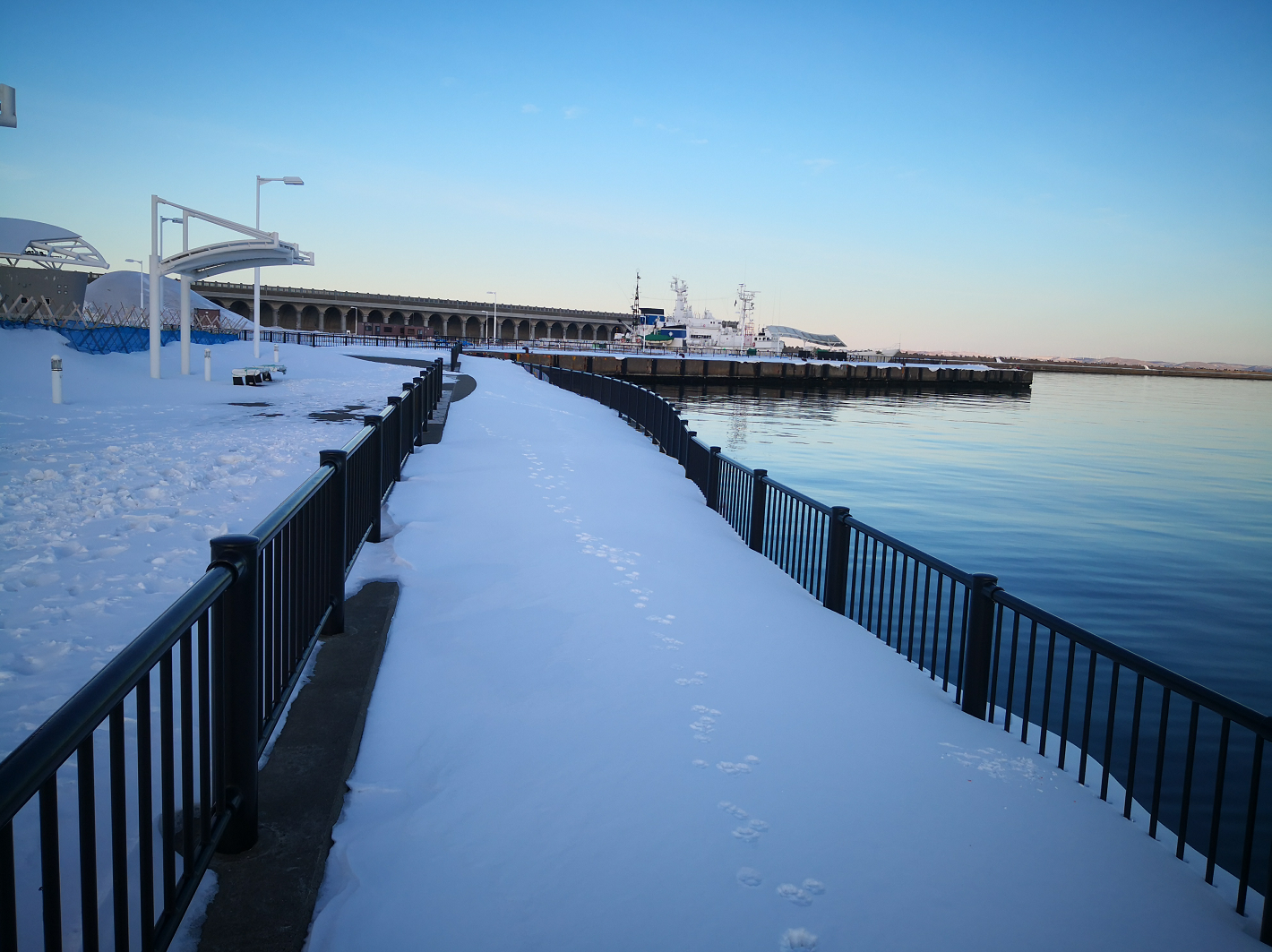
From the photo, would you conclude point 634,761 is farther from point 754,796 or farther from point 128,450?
point 128,450

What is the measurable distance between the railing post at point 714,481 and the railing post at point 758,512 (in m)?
2.40

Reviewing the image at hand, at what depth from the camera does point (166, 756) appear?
2621 mm

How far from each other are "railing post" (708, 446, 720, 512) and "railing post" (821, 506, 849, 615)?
16.8 feet

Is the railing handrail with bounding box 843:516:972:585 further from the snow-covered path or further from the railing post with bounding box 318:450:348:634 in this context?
the railing post with bounding box 318:450:348:634

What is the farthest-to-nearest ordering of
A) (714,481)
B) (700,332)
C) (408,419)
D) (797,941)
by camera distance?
1. (700,332)
2. (714,481)
3. (408,419)
4. (797,941)

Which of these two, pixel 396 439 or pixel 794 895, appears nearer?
pixel 794 895

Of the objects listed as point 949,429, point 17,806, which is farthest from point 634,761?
point 949,429

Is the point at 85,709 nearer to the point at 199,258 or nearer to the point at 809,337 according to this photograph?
the point at 199,258

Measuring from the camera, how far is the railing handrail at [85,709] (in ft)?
5.58

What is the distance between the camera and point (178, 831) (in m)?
3.45

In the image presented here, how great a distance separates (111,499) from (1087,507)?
22424 millimetres

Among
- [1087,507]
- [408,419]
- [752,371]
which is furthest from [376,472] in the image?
[752,371]

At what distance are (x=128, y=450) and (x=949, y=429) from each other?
41332 mm

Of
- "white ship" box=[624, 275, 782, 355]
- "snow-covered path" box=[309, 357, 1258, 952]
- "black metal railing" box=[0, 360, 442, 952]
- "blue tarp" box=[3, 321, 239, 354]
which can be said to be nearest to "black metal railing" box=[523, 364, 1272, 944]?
"snow-covered path" box=[309, 357, 1258, 952]
